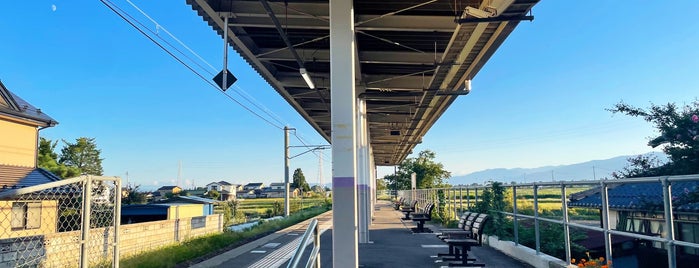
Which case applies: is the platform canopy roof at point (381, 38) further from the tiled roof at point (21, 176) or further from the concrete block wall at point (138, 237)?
the tiled roof at point (21, 176)

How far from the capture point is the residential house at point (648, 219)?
6.04 metres

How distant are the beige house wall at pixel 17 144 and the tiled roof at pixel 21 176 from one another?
29 centimetres

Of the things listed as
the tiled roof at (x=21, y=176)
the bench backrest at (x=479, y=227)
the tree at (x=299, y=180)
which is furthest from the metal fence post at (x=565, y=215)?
the tree at (x=299, y=180)

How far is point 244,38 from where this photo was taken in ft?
29.7

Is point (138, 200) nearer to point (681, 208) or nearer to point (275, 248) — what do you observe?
point (275, 248)

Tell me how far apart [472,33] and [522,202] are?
3263 mm

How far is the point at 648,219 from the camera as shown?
640 centimetres

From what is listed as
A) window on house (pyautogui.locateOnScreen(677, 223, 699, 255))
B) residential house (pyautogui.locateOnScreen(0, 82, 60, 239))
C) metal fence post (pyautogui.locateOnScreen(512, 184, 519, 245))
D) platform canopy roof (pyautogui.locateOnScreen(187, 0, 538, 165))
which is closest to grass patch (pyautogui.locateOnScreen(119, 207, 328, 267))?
platform canopy roof (pyautogui.locateOnScreen(187, 0, 538, 165))

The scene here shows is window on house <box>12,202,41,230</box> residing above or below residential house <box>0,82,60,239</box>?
below

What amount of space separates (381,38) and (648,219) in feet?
17.5

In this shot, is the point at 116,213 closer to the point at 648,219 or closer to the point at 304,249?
the point at 304,249

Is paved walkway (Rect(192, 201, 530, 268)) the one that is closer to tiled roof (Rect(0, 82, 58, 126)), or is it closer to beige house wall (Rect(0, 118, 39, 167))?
beige house wall (Rect(0, 118, 39, 167))

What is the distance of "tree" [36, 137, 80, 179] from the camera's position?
3525 cm

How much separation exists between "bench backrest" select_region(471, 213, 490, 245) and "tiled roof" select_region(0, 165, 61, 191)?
690 inches
